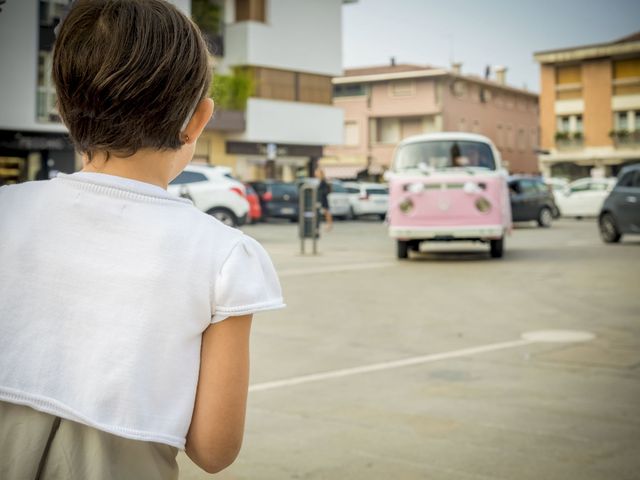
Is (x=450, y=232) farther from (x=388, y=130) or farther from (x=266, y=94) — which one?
(x=388, y=130)

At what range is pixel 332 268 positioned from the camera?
52.2 ft

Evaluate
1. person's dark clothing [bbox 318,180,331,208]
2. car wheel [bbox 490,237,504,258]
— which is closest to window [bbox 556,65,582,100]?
person's dark clothing [bbox 318,180,331,208]

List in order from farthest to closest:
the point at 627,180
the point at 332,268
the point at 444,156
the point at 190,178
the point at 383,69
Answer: the point at 383,69 < the point at 190,178 < the point at 627,180 < the point at 444,156 < the point at 332,268

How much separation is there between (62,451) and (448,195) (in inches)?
613

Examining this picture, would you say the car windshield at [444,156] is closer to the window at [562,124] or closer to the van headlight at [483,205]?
the van headlight at [483,205]

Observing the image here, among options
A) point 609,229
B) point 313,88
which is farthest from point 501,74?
point 609,229

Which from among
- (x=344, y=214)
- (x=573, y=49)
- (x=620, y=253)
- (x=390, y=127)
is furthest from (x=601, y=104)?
(x=620, y=253)

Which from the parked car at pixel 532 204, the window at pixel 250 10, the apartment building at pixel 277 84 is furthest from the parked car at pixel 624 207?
the window at pixel 250 10

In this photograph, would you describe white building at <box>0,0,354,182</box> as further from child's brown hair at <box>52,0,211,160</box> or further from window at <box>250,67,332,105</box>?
child's brown hair at <box>52,0,211,160</box>

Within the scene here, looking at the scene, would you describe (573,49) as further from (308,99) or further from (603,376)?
(603,376)

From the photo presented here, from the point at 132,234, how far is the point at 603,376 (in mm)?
5682

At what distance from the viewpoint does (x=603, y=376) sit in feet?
22.0

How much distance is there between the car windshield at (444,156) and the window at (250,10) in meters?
31.4

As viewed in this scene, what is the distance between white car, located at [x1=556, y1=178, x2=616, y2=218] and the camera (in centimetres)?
3972
